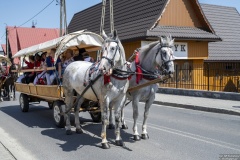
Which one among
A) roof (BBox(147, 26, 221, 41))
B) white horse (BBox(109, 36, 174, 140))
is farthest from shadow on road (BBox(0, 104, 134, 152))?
roof (BBox(147, 26, 221, 41))

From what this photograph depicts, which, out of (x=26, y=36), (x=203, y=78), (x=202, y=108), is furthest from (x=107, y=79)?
A: (x=26, y=36)

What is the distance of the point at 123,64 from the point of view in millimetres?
6578

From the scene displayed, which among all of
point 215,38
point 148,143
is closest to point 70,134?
point 148,143

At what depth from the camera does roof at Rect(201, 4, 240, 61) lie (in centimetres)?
2603

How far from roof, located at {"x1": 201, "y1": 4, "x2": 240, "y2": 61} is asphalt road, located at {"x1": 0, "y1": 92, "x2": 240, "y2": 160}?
16424 mm

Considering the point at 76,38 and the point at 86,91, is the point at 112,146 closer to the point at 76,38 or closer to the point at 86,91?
the point at 86,91

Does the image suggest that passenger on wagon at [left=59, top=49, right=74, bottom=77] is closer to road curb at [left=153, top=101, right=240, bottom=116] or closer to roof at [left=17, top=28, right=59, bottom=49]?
road curb at [left=153, top=101, right=240, bottom=116]

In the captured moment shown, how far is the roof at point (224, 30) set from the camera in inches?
1025

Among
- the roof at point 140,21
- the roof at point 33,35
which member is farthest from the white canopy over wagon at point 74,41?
the roof at point 33,35

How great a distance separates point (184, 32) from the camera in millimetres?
22516

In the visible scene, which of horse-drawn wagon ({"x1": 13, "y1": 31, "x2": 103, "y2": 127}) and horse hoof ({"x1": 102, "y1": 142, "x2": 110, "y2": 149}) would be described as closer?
horse hoof ({"x1": 102, "y1": 142, "x2": 110, "y2": 149})

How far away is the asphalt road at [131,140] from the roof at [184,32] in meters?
11.5

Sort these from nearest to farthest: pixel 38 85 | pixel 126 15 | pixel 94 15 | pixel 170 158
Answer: pixel 170 158 < pixel 38 85 < pixel 126 15 < pixel 94 15

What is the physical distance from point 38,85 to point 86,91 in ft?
10.9
